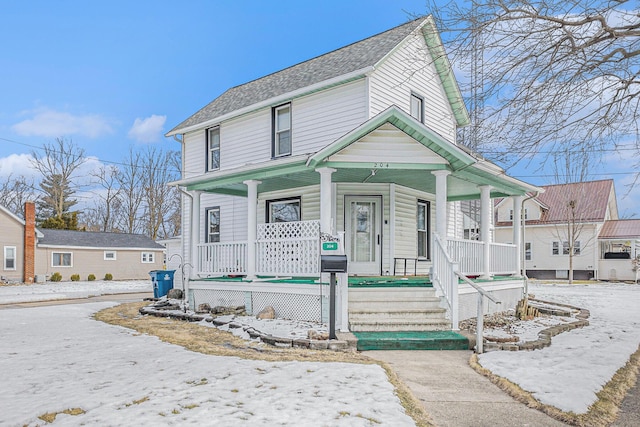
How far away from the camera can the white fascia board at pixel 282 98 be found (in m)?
11.4

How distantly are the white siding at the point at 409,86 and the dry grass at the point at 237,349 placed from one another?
6.41 meters

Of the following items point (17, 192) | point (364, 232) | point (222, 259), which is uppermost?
point (17, 192)

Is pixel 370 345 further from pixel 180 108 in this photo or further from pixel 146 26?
pixel 180 108

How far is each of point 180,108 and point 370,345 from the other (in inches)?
3204

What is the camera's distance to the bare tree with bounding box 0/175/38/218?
1662 inches

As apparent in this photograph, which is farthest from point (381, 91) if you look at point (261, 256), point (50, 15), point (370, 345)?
point (50, 15)

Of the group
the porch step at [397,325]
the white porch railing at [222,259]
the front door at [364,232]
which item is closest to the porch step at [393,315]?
the porch step at [397,325]

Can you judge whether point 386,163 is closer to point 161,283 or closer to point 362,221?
point 362,221

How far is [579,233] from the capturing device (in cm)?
2909

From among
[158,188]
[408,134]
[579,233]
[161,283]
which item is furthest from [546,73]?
[158,188]

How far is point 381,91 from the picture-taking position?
472 inches

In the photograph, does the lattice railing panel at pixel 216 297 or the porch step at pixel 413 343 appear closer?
the porch step at pixel 413 343

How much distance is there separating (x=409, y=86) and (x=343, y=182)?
372 cm

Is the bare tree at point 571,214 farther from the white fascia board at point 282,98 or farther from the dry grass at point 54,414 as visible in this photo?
the dry grass at point 54,414
